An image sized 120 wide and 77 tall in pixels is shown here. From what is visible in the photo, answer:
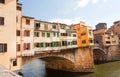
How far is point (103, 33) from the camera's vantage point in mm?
74562

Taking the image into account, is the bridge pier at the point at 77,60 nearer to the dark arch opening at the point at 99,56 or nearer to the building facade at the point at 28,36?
the building facade at the point at 28,36

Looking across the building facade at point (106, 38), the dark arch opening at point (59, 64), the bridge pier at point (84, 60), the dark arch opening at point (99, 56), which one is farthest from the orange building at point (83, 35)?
the building facade at point (106, 38)

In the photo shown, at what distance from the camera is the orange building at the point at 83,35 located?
49.4 metres

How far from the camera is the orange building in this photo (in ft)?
162

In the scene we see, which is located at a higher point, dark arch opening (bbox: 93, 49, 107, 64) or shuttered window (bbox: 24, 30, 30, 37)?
shuttered window (bbox: 24, 30, 30, 37)

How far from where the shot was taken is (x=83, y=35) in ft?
164

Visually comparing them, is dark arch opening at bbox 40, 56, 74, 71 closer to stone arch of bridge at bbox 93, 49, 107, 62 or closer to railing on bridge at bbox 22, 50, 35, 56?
railing on bridge at bbox 22, 50, 35, 56

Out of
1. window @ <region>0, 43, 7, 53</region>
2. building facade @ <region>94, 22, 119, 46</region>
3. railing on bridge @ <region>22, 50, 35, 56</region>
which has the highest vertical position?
building facade @ <region>94, 22, 119, 46</region>

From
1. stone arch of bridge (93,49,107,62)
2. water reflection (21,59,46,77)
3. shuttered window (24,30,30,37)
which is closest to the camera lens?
shuttered window (24,30,30,37)

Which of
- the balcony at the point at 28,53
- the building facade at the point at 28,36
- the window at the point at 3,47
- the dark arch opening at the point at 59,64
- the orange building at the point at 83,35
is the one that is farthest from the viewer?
the orange building at the point at 83,35

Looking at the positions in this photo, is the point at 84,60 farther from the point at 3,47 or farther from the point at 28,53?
the point at 3,47

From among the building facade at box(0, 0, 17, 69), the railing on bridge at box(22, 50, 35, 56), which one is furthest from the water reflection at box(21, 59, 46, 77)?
the building facade at box(0, 0, 17, 69)

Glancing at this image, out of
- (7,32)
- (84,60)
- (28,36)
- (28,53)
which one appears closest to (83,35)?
(84,60)

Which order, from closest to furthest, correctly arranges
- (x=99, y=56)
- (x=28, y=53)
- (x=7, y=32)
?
(x=7, y=32)
(x=28, y=53)
(x=99, y=56)
